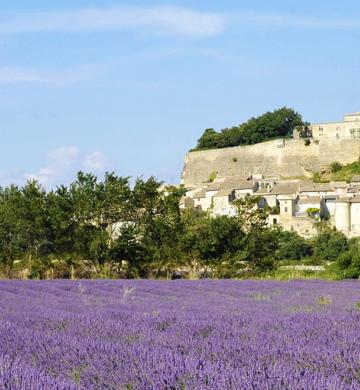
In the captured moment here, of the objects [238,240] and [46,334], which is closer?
[46,334]

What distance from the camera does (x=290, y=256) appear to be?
5769cm

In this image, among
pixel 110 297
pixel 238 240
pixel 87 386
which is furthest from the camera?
pixel 238 240

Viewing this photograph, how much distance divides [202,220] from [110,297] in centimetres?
1189

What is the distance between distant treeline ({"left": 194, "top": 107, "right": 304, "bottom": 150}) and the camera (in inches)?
3533

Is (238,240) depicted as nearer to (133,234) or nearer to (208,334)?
(133,234)

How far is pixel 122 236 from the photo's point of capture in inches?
865

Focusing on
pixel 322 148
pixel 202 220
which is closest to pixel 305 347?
pixel 202 220

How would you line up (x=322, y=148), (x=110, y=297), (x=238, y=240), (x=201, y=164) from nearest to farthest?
(x=110, y=297) → (x=238, y=240) → (x=322, y=148) → (x=201, y=164)

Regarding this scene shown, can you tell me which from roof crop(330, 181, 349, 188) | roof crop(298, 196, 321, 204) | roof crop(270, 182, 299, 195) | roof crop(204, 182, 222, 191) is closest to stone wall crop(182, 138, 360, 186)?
roof crop(204, 182, 222, 191)

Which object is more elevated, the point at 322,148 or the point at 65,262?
the point at 322,148

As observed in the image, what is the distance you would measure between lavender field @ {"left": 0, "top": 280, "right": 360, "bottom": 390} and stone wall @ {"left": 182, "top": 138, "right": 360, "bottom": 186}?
7167cm

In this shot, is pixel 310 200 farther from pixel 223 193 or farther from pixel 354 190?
pixel 223 193

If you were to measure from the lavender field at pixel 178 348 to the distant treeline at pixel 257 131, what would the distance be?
81167 millimetres

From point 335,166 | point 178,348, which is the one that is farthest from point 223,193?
point 178,348
